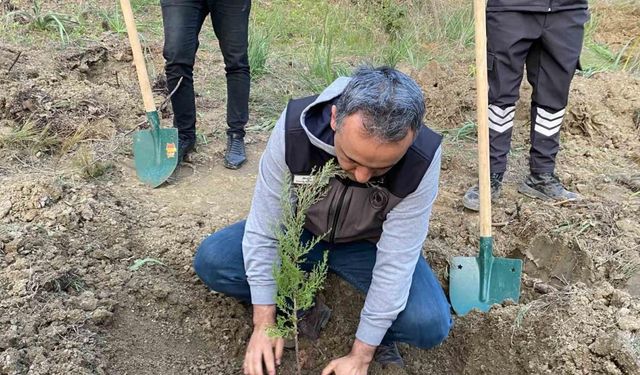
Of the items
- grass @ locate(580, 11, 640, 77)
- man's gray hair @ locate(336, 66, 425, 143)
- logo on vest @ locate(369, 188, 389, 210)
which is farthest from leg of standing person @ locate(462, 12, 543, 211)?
grass @ locate(580, 11, 640, 77)

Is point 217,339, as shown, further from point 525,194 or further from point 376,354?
point 525,194

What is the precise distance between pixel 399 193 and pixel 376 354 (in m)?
0.74

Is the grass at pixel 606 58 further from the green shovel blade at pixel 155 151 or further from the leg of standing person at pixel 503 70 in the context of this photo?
the green shovel blade at pixel 155 151

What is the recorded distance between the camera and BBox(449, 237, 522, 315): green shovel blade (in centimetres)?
271

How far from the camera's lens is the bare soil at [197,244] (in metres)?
2.20

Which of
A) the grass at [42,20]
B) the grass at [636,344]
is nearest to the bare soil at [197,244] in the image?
the grass at [636,344]

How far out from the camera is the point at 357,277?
2.38 meters

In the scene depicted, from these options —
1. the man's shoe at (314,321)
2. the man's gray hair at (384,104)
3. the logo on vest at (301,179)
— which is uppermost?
the man's gray hair at (384,104)

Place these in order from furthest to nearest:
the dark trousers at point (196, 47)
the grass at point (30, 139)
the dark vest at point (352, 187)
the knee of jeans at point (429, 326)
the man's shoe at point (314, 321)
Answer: the grass at point (30, 139), the dark trousers at point (196, 47), the man's shoe at point (314, 321), the knee of jeans at point (429, 326), the dark vest at point (352, 187)

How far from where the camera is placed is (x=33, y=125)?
376cm

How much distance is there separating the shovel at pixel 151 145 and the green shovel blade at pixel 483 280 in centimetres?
169

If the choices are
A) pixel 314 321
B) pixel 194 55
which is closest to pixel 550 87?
pixel 314 321

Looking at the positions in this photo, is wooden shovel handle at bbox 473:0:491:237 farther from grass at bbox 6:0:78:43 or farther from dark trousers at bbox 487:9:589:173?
grass at bbox 6:0:78:43

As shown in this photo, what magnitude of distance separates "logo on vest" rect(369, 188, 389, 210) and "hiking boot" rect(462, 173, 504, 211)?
1.41 metres
